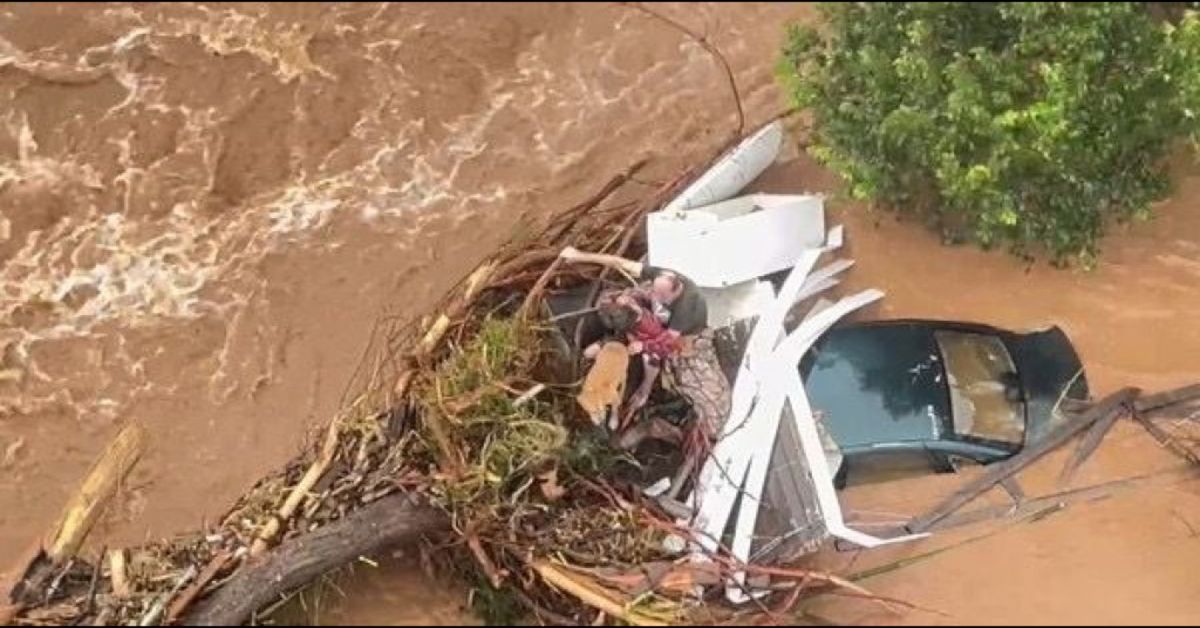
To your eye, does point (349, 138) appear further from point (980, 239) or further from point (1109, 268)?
point (1109, 268)

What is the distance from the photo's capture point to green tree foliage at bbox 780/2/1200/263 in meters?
7.41

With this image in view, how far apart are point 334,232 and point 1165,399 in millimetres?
4785

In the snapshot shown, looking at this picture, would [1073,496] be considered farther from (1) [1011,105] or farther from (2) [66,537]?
(2) [66,537]

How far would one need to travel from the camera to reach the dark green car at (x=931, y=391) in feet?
24.0

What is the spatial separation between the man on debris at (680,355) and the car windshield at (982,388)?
1.13 m

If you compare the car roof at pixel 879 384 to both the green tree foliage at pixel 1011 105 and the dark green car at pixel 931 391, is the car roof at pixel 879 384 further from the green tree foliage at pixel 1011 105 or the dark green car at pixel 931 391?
the green tree foliage at pixel 1011 105

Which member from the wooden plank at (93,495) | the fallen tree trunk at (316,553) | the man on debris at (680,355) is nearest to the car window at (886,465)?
the man on debris at (680,355)

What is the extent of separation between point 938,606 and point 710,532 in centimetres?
108

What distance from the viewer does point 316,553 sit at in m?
6.59

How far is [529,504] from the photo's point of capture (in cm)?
696

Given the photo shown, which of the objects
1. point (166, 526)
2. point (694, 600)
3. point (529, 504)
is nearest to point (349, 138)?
point (166, 526)

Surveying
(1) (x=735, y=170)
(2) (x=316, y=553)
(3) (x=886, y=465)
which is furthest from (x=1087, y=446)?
(2) (x=316, y=553)

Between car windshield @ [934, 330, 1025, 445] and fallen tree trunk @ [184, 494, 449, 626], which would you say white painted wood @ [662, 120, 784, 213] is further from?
fallen tree trunk @ [184, 494, 449, 626]

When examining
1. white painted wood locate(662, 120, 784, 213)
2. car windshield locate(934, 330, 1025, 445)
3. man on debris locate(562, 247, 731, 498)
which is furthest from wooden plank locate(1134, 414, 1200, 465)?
white painted wood locate(662, 120, 784, 213)
